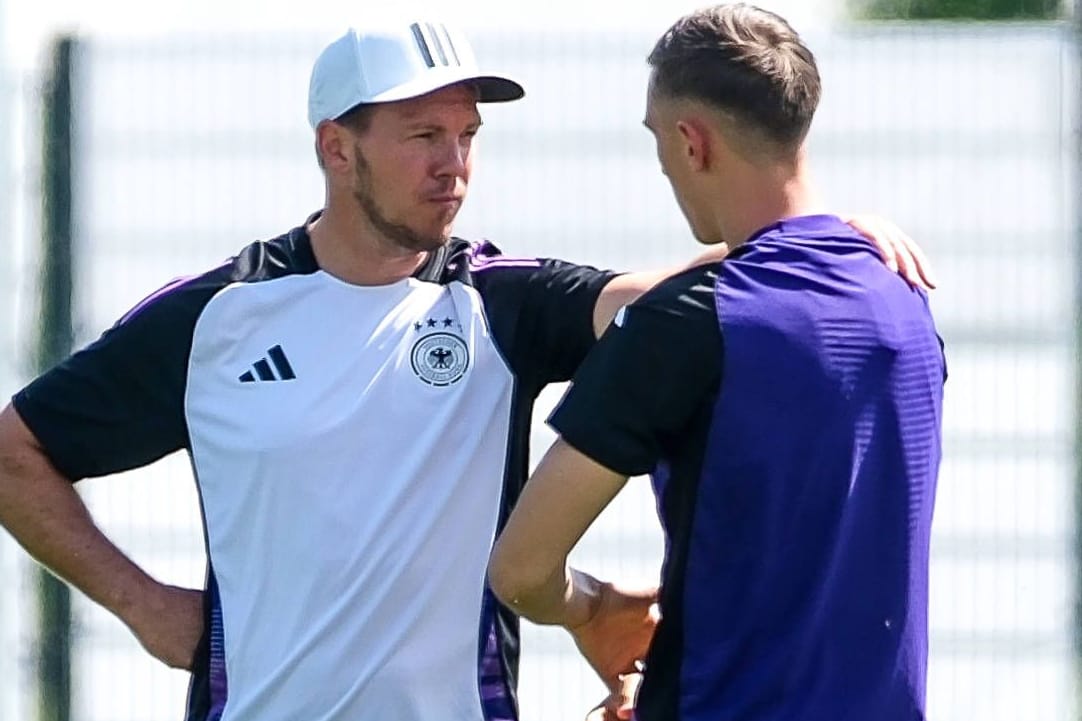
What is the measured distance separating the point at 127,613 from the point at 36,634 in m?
2.02

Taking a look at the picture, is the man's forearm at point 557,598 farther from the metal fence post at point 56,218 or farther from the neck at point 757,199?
the metal fence post at point 56,218

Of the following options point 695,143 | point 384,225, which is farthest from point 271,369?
point 695,143

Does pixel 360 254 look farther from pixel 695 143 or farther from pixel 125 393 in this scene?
pixel 695 143

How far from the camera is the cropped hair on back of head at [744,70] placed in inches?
120

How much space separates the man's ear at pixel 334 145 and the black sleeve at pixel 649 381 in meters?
0.85

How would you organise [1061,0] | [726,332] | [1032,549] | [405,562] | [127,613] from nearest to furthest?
[726,332] < [405,562] < [127,613] < [1032,549] < [1061,0]

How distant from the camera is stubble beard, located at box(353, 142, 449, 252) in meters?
3.59

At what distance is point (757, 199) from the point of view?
309 cm

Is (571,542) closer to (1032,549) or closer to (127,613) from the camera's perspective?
(127,613)

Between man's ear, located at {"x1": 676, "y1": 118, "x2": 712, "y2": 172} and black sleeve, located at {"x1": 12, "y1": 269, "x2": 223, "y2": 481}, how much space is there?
92 centimetres

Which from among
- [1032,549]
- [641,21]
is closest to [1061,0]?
[641,21]

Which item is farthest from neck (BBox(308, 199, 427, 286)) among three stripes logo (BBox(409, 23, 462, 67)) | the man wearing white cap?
three stripes logo (BBox(409, 23, 462, 67))

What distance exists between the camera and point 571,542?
306 cm

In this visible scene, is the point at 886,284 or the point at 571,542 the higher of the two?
the point at 886,284
